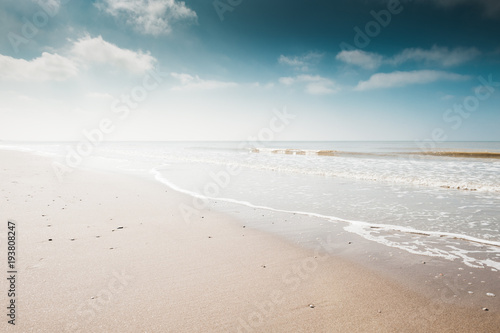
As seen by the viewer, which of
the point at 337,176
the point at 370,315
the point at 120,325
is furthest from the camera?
the point at 337,176

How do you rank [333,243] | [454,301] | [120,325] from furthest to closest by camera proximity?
[333,243], [454,301], [120,325]

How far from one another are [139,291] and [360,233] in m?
4.57

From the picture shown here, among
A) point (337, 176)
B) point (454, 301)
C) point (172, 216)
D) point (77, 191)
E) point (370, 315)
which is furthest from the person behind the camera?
point (337, 176)

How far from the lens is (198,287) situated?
11.6ft

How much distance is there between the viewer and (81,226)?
6027 mm

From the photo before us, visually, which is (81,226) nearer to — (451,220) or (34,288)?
(34,288)

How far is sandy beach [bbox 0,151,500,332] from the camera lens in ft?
9.27

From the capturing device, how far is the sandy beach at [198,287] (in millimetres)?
2824

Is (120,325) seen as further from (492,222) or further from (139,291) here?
(492,222)

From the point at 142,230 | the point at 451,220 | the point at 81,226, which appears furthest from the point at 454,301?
the point at 81,226

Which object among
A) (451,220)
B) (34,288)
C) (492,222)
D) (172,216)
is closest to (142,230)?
(172,216)

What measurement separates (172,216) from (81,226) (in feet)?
6.87

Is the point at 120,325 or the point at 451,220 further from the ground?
the point at 451,220

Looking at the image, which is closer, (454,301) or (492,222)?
(454,301)
